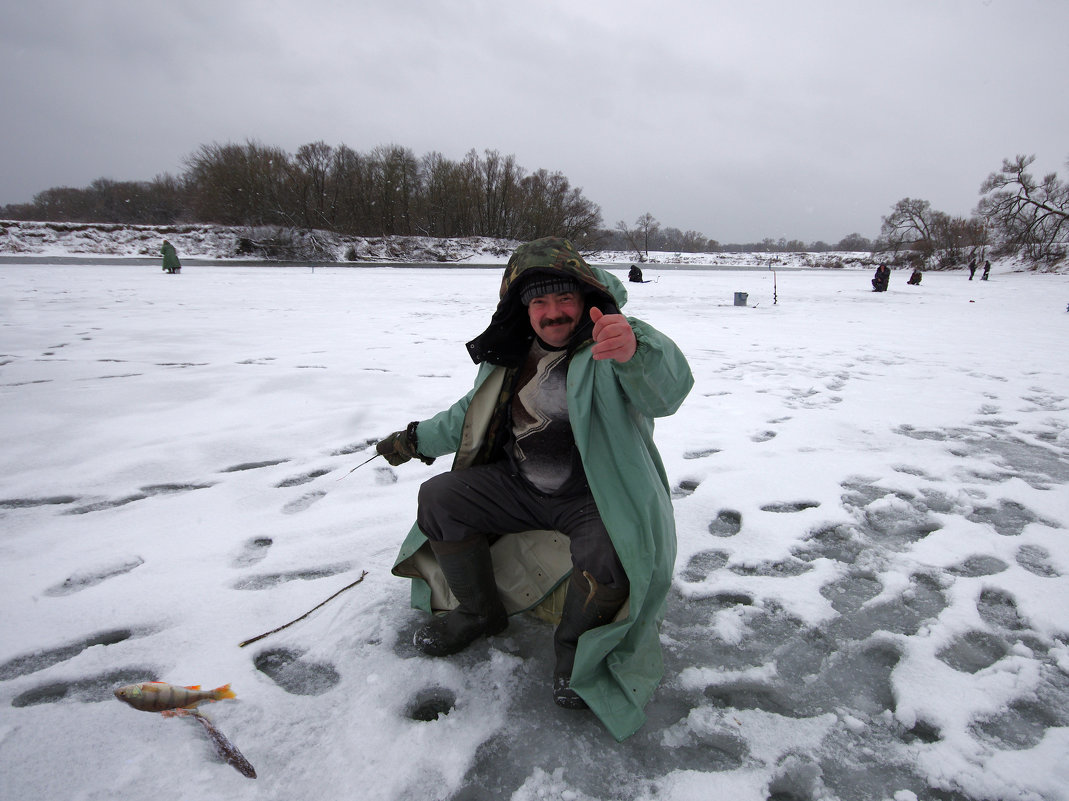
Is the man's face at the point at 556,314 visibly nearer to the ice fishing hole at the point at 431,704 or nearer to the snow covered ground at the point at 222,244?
the ice fishing hole at the point at 431,704

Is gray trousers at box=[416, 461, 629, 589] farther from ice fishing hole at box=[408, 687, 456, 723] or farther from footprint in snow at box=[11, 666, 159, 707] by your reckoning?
footprint in snow at box=[11, 666, 159, 707]

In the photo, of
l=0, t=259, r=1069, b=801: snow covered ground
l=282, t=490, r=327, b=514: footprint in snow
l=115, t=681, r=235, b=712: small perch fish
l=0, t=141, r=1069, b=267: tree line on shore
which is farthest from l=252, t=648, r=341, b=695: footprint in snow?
l=0, t=141, r=1069, b=267: tree line on shore

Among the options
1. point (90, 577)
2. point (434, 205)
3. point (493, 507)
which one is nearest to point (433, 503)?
point (493, 507)

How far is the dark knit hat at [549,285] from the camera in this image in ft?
5.30

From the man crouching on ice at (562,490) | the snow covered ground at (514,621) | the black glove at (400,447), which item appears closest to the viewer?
the snow covered ground at (514,621)

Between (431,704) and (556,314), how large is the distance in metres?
1.15

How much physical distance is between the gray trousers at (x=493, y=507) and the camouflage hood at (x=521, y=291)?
39 centimetres

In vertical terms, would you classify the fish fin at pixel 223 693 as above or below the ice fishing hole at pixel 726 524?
below

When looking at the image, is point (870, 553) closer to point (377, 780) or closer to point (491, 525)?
point (491, 525)

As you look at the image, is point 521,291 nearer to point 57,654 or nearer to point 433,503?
point 433,503

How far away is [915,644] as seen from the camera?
5.53 ft

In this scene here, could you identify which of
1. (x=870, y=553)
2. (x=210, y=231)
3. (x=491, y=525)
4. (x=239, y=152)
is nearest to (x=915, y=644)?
(x=870, y=553)

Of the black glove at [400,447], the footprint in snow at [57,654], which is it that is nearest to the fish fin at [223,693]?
the footprint in snow at [57,654]

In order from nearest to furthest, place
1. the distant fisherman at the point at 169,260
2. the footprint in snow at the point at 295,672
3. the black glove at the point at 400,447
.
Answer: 1. the footprint in snow at the point at 295,672
2. the black glove at the point at 400,447
3. the distant fisherman at the point at 169,260
